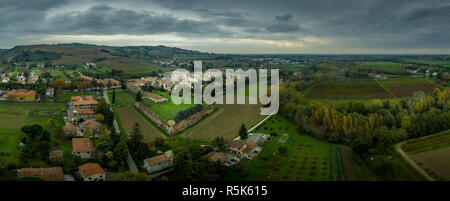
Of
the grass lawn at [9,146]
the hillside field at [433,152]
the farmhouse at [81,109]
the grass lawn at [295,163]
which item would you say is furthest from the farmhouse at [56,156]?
the hillside field at [433,152]

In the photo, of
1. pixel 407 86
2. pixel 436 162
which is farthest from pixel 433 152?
pixel 407 86

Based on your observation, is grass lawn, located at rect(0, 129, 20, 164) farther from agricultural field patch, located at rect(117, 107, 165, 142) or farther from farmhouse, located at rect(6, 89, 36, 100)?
farmhouse, located at rect(6, 89, 36, 100)

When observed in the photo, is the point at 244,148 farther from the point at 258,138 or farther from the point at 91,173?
the point at 91,173

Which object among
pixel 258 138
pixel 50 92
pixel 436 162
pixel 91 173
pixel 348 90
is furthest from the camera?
pixel 348 90

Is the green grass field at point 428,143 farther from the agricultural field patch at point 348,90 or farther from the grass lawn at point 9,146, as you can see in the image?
the grass lawn at point 9,146

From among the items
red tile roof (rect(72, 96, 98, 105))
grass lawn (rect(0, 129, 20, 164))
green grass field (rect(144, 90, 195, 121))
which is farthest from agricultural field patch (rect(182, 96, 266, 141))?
red tile roof (rect(72, 96, 98, 105))

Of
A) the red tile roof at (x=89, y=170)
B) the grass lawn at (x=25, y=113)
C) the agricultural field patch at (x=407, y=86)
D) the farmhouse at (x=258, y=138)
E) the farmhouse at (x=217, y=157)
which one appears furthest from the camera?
the agricultural field patch at (x=407, y=86)
